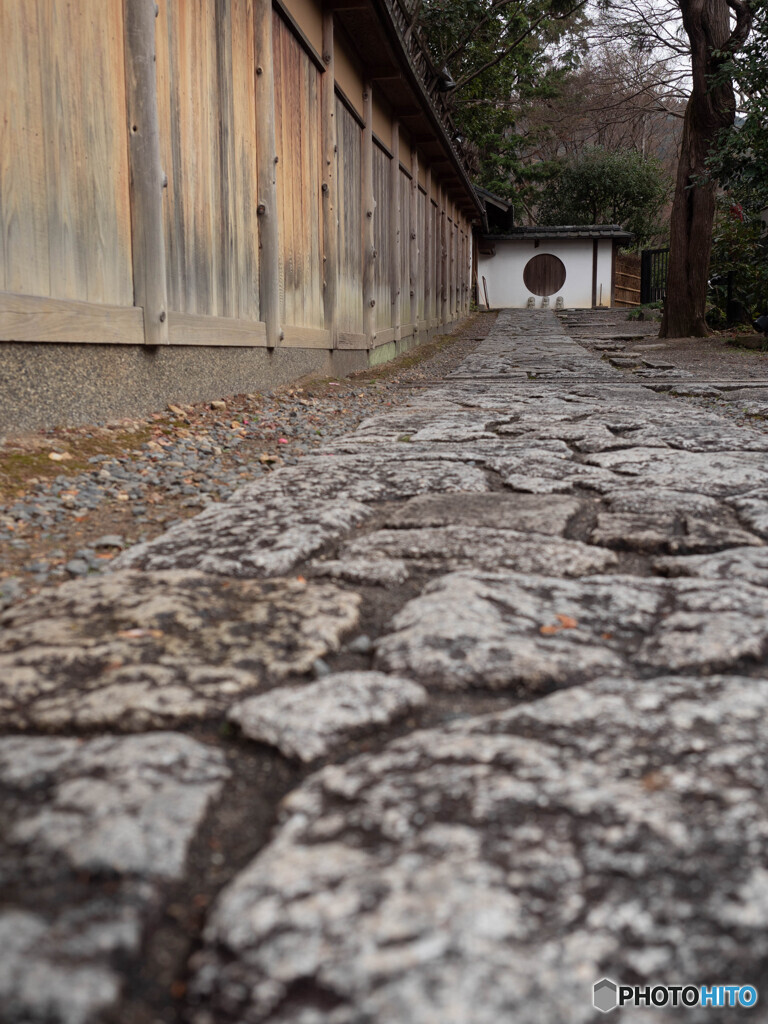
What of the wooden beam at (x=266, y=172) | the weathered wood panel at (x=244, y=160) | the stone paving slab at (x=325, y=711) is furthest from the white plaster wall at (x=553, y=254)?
the stone paving slab at (x=325, y=711)

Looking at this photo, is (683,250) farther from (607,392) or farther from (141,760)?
(141,760)

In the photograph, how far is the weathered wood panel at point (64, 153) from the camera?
244cm

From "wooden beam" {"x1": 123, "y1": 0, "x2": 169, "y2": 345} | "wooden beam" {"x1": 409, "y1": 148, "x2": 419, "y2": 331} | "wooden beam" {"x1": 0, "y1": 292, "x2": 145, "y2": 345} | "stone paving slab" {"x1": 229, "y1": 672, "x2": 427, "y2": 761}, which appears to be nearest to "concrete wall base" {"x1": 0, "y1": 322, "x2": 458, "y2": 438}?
"wooden beam" {"x1": 0, "y1": 292, "x2": 145, "y2": 345}

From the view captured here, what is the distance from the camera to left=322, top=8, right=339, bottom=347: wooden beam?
5.71m

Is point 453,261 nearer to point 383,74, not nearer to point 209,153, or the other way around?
point 383,74

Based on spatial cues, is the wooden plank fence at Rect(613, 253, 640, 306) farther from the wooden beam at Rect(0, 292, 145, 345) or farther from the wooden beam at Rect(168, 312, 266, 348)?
the wooden beam at Rect(0, 292, 145, 345)

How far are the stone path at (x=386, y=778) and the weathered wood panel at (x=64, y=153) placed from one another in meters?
1.35

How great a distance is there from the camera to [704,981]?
600 mm

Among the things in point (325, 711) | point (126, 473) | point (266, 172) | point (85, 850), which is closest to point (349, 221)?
point (266, 172)

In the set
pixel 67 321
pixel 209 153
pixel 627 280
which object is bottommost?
pixel 67 321

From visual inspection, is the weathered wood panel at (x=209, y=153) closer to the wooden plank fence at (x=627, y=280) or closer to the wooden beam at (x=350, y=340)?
the wooden beam at (x=350, y=340)

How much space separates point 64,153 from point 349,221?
4249 mm

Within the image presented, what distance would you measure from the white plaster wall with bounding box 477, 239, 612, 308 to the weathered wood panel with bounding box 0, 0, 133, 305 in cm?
2438

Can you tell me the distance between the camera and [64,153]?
270 cm
